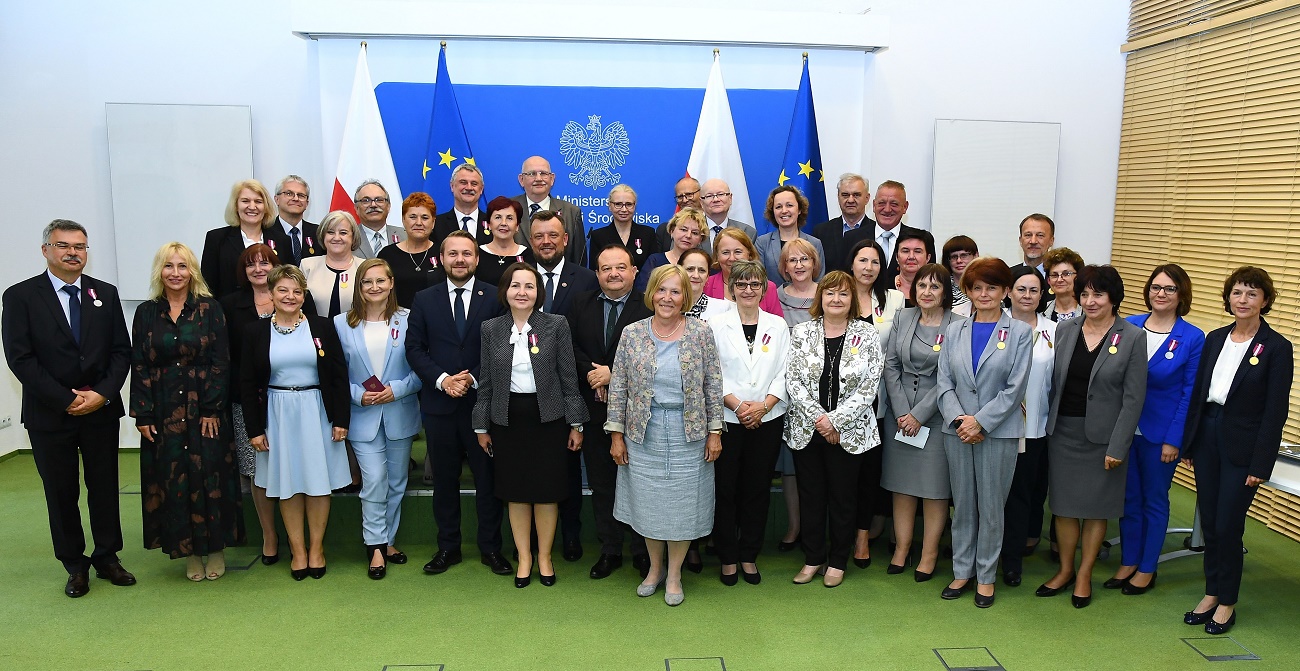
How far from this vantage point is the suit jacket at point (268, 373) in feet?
13.8

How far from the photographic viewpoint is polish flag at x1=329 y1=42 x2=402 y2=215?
20.2 ft

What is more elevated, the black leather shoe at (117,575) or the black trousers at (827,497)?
the black trousers at (827,497)

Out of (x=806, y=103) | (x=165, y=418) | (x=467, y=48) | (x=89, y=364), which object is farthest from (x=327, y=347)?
(x=806, y=103)

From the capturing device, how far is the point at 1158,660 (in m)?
3.61

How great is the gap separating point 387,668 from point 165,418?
1714mm

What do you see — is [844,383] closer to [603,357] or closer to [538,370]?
[603,357]

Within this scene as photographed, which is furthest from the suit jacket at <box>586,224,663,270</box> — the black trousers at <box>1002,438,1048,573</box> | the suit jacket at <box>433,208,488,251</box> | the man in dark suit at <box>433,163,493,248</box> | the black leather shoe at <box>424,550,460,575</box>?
the black trousers at <box>1002,438,1048,573</box>

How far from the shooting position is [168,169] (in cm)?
650

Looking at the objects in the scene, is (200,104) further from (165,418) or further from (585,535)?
(585,535)

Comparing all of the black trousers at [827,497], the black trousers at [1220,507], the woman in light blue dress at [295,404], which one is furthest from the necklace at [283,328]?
the black trousers at [1220,507]

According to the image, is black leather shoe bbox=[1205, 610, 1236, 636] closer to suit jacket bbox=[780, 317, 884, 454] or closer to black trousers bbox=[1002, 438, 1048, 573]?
black trousers bbox=[1002, 438, 1048, 573]

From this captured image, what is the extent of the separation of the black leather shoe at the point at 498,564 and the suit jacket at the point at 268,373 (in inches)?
39.4

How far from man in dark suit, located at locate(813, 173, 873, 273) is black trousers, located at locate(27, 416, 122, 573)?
159 inches

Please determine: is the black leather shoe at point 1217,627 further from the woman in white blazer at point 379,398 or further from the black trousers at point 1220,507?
the woman in white blazer at point 379,398
